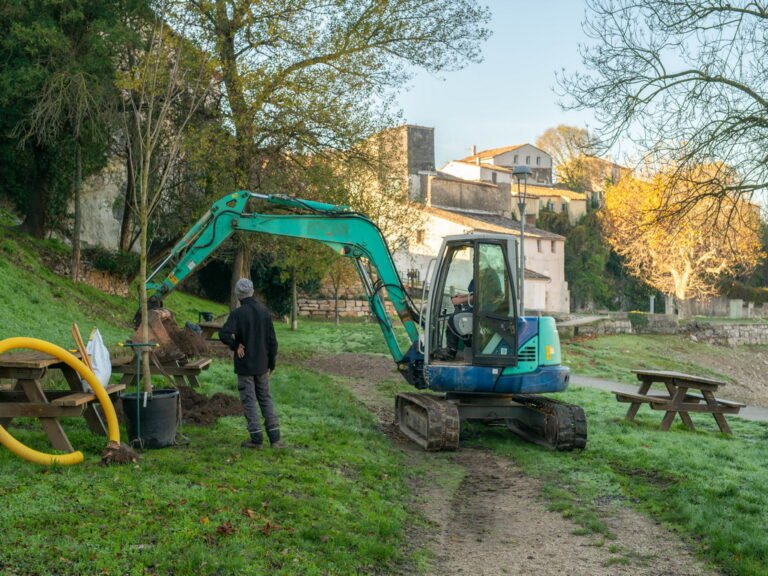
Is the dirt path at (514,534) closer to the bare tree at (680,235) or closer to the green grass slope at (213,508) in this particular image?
the green grass slope at (213,508)

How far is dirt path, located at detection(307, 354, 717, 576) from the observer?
6242 millimetres

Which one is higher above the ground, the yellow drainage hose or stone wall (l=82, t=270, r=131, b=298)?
stone wall (l=82, t=270, r=131, b=298)

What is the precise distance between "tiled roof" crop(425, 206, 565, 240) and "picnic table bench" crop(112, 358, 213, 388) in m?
39.3

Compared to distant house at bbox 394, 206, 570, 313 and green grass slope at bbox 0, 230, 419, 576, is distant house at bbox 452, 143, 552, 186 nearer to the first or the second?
distant house at bbox 394, 206, 570, 313

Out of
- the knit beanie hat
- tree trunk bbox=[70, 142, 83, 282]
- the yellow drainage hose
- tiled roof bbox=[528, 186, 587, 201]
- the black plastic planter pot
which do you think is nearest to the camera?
the yellow drainage hose

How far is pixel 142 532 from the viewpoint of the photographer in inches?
221

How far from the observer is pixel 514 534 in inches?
282

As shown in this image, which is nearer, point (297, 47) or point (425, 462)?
point (425, 462)

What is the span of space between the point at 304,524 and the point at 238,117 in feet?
50.8

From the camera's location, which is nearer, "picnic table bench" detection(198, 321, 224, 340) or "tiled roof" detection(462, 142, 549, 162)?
"picnic table bench" detection(198, 321, 224, 340)

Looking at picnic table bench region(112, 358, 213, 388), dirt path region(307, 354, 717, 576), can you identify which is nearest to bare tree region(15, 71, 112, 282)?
picnic table bench region(112, 358, 213, 388)

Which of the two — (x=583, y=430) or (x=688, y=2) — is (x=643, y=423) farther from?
(x=688, y=2)

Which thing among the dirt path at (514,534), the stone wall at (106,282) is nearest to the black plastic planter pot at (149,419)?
the dirt path at (514,534)

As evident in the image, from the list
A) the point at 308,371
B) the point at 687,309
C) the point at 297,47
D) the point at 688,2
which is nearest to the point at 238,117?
the point at 297,47
